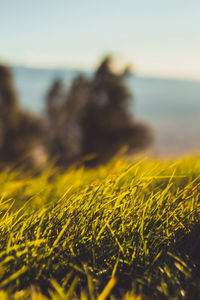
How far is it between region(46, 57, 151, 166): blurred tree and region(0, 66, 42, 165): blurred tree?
441cm

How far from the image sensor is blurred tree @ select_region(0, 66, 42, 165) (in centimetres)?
1875

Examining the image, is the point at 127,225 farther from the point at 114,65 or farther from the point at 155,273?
the point at 114,65

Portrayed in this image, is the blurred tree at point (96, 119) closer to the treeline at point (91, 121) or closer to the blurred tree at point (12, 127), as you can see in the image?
the treeline at point (91, 121)

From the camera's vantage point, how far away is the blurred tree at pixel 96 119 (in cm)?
1446

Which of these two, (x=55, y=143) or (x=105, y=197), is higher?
(x=55, y=143)

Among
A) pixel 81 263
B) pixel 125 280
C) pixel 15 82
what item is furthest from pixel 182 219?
pixel 15 82

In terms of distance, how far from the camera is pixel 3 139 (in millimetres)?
18719

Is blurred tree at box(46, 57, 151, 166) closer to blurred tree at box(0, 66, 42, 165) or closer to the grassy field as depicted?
blurred tree at box(0, 66, 42, 165)

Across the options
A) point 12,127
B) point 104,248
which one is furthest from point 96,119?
point 104,248

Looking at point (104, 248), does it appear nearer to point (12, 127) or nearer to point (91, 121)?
point (91, 121)

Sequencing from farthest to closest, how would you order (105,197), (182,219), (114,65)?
1. (114,65)
2. (105,197)
3. (182,219)

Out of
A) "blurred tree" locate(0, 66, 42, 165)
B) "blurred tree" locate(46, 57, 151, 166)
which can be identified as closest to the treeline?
"blurred tree" locate(46, 57, 151, 166)

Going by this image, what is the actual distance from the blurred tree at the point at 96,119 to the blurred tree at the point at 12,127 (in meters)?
4.41

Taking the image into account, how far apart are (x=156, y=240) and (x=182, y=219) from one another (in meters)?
0.16
